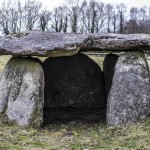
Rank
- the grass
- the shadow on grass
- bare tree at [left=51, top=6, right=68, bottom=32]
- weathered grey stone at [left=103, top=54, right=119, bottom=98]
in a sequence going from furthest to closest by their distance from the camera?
bare tree at [left=51, top=6, right=68, bottom=32]
weathered grey stone at [left=103, top=54, right=119, bottom=98]
the shadow on grass
the grass

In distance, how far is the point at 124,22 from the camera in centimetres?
5303

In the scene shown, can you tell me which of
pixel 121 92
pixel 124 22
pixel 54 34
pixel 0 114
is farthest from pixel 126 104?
pixel 124 22

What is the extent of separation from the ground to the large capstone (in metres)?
2.59

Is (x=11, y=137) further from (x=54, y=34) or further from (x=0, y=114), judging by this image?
(x=54, y=34)

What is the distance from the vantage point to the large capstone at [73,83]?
13.2 meters

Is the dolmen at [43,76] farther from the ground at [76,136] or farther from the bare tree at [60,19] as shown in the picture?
the bare tree at [60,19]

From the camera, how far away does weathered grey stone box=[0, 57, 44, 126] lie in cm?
994

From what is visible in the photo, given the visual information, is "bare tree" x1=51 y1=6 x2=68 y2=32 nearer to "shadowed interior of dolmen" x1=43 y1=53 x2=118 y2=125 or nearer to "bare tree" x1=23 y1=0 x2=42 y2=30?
"bare tree" x1=23 y1=0 x2=42 y2=30

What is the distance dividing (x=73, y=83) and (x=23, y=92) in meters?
3.45

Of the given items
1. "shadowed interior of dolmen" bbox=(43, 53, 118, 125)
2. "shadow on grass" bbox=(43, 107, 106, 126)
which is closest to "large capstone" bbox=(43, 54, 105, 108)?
"shadowed interior of dolmen" bbox=(43, 53, 118, 125)

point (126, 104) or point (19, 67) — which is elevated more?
point (19, 67)

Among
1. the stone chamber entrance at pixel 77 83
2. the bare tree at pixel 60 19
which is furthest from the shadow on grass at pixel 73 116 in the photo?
the bare tree at pixel 60 19

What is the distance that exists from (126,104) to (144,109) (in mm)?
443

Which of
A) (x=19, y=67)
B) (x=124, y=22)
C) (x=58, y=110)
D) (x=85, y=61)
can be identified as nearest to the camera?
(x=19, y=67)
